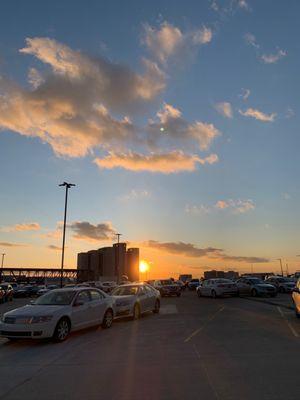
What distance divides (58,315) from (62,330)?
439mm

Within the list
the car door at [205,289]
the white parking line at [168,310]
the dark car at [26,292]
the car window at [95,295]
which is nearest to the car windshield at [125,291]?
the white parking line at [168,310]

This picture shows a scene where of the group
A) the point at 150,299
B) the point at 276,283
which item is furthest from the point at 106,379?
the point at 276,283

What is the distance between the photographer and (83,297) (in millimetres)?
14273

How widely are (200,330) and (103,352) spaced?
435 cm

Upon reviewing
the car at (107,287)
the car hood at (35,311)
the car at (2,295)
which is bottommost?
the car hood at (35,311)

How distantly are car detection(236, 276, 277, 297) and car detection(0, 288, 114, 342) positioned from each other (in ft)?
65.7

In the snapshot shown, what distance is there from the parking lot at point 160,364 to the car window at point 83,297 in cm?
103

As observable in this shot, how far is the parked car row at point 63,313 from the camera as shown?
12.0 meters

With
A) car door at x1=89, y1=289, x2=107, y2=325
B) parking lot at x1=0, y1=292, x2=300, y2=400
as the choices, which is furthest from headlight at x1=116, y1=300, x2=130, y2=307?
parking lot at x1=0, y1=292, x2=300, y2=400

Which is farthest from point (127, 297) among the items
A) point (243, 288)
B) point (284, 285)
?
point (284, 285)

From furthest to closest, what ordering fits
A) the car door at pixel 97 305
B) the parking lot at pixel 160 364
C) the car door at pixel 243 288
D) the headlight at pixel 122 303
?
the car door at pixel 243 288 < the headlight at pixel 122 303 < the car door at pixel 97 305 < the parking lot at pixel 160 364

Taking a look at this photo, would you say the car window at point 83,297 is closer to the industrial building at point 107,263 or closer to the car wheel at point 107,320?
the car wheel at point 107,320

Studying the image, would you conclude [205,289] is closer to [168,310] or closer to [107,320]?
[168,310]

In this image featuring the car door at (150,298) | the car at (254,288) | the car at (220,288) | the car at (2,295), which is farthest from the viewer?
the car at (2,295)
